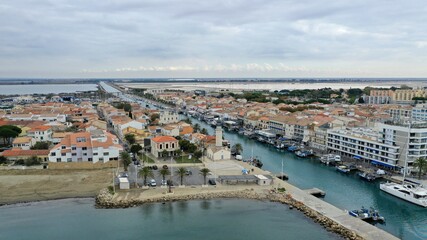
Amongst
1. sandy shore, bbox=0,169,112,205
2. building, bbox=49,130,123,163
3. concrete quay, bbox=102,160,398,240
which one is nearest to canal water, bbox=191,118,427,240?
concrete quay, bbox=102,160,398,240

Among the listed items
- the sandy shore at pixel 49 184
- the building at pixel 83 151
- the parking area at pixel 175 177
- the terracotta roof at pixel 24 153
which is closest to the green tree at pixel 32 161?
the terracotta roof at pixel 24 153

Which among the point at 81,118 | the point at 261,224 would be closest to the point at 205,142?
the point at 261,224

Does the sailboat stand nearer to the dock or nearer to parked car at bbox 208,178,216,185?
the dock

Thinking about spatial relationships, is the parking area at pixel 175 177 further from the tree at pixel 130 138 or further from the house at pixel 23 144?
the house at pixel 23 144

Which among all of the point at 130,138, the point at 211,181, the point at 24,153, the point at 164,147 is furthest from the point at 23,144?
the point at 211,181

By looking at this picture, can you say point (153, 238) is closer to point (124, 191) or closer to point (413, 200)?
point (124, 191)

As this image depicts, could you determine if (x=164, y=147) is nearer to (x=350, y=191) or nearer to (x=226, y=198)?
(x=226, y=198)

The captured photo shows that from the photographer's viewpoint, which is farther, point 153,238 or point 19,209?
point 19,209
